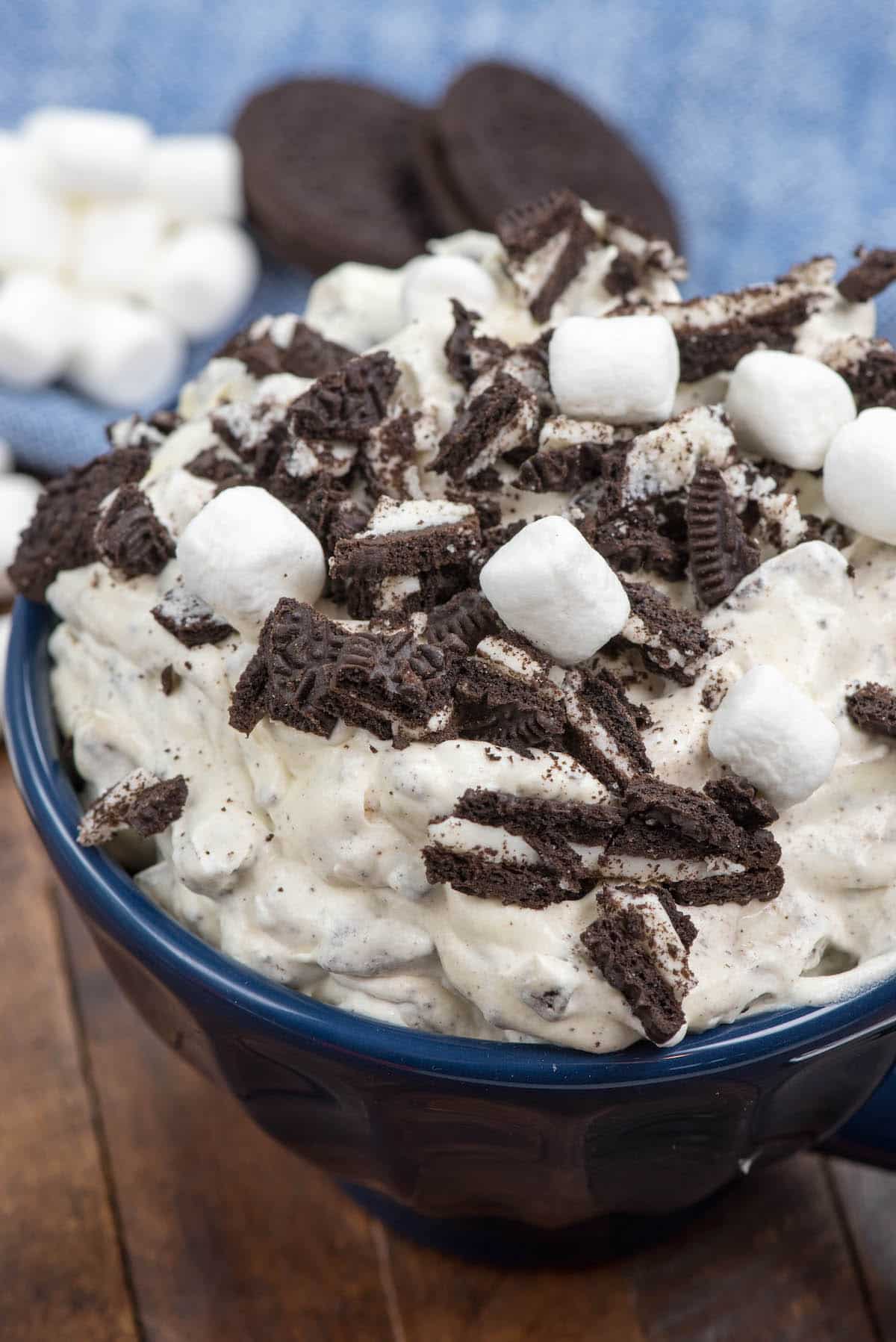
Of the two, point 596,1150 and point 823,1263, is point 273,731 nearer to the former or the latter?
point 596,1150

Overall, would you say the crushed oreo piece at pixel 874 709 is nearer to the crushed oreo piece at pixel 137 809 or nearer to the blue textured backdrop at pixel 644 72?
the crushed oreo piece at pixel 137 809

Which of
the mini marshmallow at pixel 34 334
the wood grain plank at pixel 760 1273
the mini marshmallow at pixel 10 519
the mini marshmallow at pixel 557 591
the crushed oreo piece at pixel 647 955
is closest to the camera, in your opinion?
the crushed oreo piece at pixel 647 955

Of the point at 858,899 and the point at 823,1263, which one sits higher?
the point at 858,899

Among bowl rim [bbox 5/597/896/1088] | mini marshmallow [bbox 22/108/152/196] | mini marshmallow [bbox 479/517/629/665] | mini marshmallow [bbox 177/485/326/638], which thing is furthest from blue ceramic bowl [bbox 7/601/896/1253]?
mini marshmallow [bbox 22/108/152/196]

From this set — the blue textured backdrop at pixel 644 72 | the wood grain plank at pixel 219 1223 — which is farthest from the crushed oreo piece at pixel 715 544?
the blue textured backdrop at pixel 644 72

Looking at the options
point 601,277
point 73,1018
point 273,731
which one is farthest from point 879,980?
point 73,1018

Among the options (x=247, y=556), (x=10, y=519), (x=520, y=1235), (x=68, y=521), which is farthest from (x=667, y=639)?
(x=10, y=519)

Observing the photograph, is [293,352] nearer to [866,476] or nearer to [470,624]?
[470,624]
